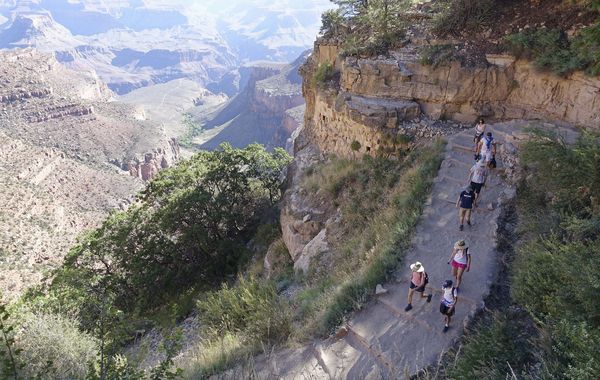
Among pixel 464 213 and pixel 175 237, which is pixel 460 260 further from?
pixel 175 237

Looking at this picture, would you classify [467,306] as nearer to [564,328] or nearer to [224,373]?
[564,328]

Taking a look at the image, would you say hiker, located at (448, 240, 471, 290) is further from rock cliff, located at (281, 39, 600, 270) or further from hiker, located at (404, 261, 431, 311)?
rock cliff, located at (281, 39, 600, 270)

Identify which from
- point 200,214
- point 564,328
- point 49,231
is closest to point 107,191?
point 49,231

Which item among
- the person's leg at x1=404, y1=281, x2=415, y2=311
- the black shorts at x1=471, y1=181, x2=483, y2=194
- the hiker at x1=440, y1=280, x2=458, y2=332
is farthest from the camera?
the black shorts at x1=471, y1=181, x2=483, y2=194

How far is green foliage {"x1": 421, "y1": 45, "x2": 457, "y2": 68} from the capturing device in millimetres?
15609

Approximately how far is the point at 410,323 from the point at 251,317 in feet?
11.4

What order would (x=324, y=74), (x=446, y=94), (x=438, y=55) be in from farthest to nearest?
(x=324, y=74), (x=438, y=55), (x=446, y=94)

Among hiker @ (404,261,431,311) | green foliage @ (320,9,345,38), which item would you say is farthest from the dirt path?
green foliage @ (320,9,345,38)

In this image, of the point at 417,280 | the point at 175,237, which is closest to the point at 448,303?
the point at 417,280

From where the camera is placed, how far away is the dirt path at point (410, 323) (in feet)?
24.0

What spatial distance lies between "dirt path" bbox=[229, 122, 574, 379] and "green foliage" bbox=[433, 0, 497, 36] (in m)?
8.39

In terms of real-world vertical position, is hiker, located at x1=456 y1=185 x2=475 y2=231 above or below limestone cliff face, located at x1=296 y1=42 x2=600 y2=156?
below

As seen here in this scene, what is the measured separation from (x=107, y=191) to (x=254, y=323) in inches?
2450

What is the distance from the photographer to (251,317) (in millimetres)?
9336
